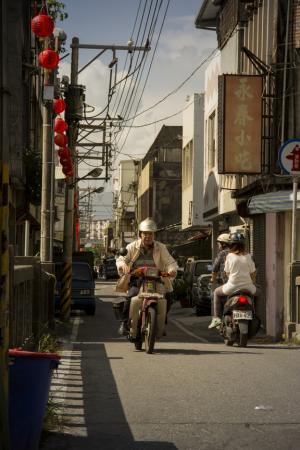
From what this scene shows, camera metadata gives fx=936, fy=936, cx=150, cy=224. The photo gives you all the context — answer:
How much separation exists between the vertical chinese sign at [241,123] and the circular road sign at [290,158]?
3.86 metres

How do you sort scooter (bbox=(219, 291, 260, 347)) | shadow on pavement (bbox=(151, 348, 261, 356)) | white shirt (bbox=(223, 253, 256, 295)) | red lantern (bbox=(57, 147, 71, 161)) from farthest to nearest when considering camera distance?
red lantern (bbox=(57, 147, 71, 161)), white shirt (bbox=(223, 253, 256, 295)), scooter (bbox=(219, 291, 260, 347)), shadow on pavement (bbox=(151, 348, 261, 356))

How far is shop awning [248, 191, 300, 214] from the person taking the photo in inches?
683

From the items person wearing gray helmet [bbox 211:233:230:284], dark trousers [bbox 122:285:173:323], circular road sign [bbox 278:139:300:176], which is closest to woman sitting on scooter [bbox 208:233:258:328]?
person wearing gray helmet [bbox 211:233:230:284]

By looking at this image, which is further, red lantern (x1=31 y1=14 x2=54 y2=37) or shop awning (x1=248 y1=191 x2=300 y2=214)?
shop awning (x1=248 y1=191 x2=300 y2=214)

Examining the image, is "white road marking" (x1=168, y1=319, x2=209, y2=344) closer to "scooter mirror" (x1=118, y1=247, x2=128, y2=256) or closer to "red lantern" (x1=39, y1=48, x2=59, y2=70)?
"scooter mirror" (x1=118, y1=247, x2=128, y2=256)

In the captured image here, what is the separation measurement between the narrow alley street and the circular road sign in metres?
3.25

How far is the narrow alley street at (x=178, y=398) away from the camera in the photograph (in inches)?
296

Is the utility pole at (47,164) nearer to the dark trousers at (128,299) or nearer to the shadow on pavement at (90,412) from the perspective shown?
the dark trousers at (128,299)

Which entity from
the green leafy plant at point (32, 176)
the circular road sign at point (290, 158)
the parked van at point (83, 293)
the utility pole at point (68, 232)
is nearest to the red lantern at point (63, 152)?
the utility pole at point (68, 232)

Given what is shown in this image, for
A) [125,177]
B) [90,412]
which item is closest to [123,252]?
[90,412]

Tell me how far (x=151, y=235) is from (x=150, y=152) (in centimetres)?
7615

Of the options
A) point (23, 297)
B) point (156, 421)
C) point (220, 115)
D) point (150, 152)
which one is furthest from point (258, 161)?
point (150, 152)

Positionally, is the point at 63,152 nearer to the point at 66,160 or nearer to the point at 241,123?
the point at 66,160

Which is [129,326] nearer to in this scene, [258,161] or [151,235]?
[151,235]
